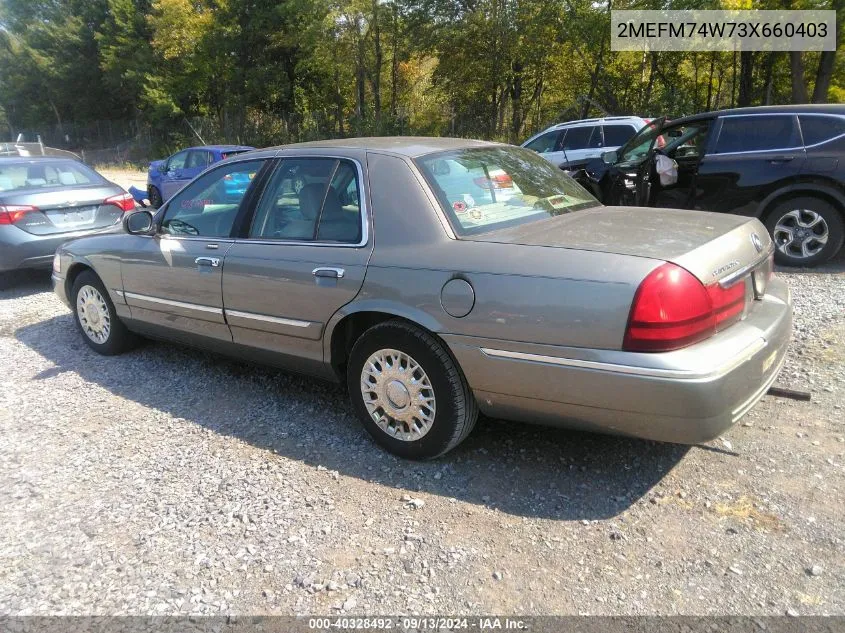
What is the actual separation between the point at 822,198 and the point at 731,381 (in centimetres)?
512

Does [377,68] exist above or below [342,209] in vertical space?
above

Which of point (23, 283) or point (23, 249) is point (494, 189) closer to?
point (23, 249)

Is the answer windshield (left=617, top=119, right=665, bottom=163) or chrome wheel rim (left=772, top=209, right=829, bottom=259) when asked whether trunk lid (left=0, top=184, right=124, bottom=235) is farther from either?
chrome wheel rim (left=772, top=209, right=829, bottom=259)

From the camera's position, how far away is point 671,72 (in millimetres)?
22703

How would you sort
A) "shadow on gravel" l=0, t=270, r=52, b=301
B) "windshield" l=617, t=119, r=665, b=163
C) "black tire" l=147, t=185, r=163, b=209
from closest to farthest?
"shadow on gravel" l=0, t=270, r=52, b=301 < "windshield" l=617, t=119, r=665, b=163 < "black tire" l=147, t=185, r=163, b=209

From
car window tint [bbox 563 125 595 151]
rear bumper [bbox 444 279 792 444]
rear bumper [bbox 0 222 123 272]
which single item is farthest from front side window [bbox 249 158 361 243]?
car window tint [bbox 563 125 595 151]

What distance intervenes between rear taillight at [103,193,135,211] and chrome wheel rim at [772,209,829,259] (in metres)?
7.66

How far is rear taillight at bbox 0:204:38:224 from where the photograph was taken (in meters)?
7.33

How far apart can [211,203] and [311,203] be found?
1.00 metres

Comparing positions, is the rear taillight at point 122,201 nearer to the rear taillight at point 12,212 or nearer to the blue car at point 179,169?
the rear taillight at point 12,212

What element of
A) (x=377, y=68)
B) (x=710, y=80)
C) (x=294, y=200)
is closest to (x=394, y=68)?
(x=377, y=68)

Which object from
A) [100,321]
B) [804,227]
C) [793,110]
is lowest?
[100,321]

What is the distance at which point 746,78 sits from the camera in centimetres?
2070

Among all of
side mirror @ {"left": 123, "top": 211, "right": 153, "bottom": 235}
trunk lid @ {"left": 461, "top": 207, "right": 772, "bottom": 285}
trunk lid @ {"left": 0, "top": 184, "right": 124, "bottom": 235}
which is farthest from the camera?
trunk lid @ {"left": 0, "top": 184, "right": 124, "bottom": 235}
